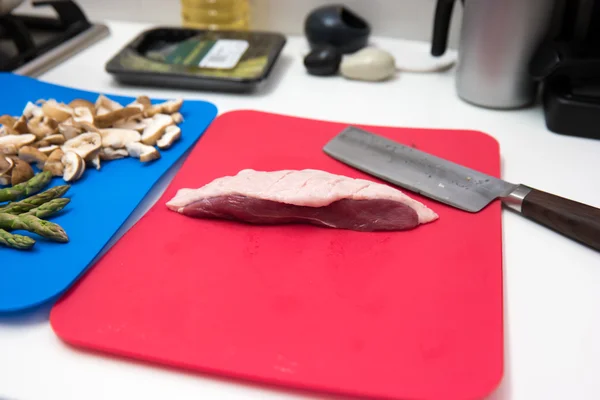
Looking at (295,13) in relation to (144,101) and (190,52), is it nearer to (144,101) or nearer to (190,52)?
(190,52)

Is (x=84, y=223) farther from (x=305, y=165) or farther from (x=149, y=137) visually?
(x=305, y=165)

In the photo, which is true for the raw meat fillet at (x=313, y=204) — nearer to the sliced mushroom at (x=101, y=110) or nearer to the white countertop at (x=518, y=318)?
the white countertop at (x=518, y=318)

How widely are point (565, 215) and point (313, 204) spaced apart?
16.1 inches

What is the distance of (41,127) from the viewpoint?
1107 mm

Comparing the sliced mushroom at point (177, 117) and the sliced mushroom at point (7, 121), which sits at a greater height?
the sliced mushroom at point (7, 121)

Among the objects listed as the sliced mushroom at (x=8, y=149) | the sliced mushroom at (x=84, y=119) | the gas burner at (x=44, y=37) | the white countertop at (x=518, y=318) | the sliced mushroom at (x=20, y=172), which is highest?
the gas burner at (x=44, y=37)

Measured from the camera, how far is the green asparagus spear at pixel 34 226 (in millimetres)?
831

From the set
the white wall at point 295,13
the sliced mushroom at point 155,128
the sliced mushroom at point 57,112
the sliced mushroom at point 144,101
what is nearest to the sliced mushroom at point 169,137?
the sliced mushroom at point 155,128

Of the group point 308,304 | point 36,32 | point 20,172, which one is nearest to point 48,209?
point 20,172

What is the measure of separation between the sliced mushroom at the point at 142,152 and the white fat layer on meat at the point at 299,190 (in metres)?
0.16

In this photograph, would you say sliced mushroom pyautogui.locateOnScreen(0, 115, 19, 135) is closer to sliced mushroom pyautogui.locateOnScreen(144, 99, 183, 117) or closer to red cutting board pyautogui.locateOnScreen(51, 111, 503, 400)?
sliced mushroom pyautogui.locateOnScreen(144, 99, 183, 117)

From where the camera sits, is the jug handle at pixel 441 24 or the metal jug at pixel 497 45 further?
the jug handle at pixel 441 24

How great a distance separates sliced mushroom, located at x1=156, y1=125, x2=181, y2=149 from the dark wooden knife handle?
2.33 feet

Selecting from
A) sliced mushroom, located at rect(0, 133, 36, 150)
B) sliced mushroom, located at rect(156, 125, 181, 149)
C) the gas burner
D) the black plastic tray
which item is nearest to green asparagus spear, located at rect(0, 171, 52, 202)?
sliced mushroom, located at rect(0, 133, 36, 150)
